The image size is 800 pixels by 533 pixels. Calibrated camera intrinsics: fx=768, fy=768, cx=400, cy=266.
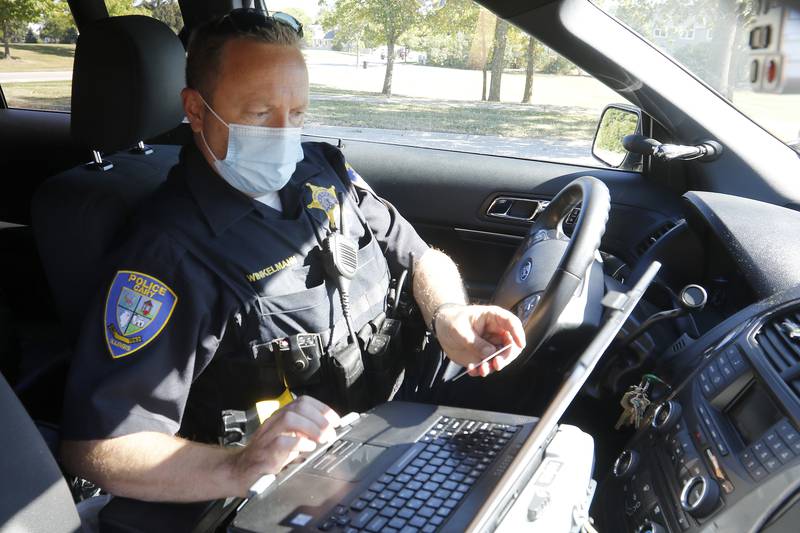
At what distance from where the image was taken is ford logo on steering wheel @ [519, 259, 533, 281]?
169 centimetres

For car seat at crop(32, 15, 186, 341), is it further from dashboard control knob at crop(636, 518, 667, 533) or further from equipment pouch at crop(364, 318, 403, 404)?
dashboard control knob at crop(636, 518, 667, 533)

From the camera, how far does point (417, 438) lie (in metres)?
1.39

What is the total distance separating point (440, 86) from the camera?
9.36 feet

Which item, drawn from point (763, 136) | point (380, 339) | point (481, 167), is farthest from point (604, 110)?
point (380, 339)

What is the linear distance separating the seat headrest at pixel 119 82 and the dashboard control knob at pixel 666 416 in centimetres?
127

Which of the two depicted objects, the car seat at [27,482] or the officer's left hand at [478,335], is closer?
the car seat at [27,482]

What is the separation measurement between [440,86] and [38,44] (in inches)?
62.7

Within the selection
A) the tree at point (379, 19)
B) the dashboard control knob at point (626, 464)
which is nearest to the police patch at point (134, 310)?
the dashboard control knob at point (626, 464)

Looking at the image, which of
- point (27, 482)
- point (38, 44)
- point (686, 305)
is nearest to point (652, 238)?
point (686, 305)

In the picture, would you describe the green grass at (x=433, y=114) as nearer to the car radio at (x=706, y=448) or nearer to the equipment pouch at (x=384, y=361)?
the equipment pouch at (x=384, y=361)

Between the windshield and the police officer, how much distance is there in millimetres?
612

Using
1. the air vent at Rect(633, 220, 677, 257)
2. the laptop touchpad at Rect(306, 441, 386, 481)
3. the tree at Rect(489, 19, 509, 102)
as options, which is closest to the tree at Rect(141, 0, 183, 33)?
the tree at Rect(489, 19, 509, 102)

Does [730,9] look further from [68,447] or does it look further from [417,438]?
[68,447]

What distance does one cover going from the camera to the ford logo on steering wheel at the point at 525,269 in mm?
1688
